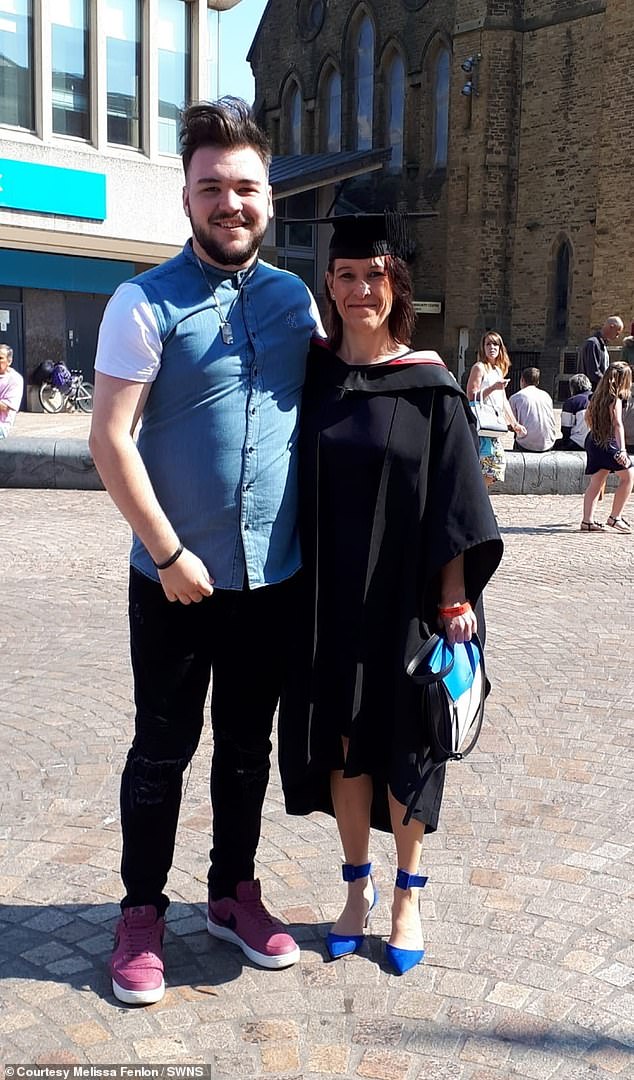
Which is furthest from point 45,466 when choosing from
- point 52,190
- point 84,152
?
point 84,152

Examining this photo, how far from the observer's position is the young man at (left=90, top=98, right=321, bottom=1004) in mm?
2721

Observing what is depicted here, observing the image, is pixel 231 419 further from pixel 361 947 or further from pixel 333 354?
pixel 361 947

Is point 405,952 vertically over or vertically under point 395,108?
under

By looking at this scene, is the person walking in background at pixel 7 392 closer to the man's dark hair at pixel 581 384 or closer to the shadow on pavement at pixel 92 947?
the man's dark hair at pixel 581 384

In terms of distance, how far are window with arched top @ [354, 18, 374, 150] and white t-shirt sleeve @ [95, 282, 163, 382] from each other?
38515 millimetres

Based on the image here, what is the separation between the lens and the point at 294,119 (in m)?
43.2

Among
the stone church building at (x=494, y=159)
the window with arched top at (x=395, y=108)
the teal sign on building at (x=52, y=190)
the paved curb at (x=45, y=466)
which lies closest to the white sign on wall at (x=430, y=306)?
the stone church building at (x=494, y=159)

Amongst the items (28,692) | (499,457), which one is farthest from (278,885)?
(499,457)

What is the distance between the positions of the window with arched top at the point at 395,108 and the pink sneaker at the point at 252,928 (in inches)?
1446

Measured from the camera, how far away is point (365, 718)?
3076mm

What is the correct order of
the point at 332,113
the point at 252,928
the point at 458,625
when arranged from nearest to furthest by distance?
the point at 458,625, the point at 252,928, the point at 332,113

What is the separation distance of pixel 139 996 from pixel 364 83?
133 feet

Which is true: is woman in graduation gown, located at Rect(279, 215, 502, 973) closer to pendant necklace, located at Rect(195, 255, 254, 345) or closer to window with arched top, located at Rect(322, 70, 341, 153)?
pendant necklace, located at Rect(195, 255, 254, 345)

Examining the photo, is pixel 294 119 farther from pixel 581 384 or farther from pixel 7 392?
pixel 7 392
